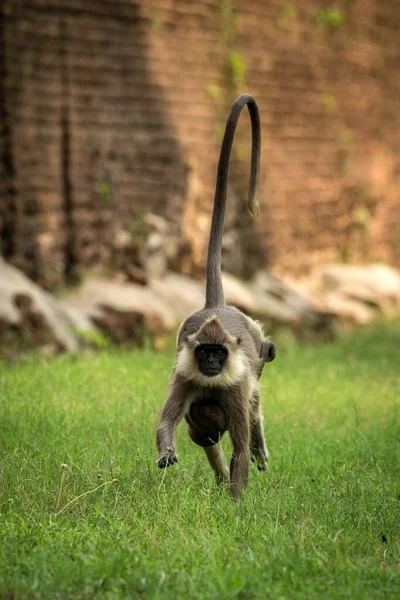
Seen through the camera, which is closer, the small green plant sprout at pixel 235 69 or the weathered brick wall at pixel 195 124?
the weathered brick wall at pixel 195 124

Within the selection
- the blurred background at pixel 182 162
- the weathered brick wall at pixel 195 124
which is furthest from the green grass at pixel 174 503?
the weathered brick wall at pixel 195 124

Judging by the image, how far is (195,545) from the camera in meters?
4.59

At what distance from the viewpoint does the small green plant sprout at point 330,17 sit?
1619 centimetres

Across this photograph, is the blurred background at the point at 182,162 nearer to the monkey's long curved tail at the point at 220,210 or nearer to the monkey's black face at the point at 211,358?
the monkey's long curved tail at the point at 220,210

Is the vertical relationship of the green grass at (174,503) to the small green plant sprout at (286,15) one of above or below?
below

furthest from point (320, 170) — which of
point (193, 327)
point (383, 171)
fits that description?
point (193, 327)

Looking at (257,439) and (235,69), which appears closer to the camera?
Result: (257,439)

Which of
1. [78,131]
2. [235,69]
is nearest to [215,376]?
[78,131]

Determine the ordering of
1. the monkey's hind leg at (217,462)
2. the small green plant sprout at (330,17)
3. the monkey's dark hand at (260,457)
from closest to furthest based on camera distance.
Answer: the monkey's hind leg at (217,462) → the monkey's dark hand at (260,457) → the small green plant sprout at (330,17)

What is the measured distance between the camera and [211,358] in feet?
18.3

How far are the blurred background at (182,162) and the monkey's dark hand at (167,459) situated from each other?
4666 mm

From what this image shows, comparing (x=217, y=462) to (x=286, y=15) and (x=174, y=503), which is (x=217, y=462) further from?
(x=286, y=15)

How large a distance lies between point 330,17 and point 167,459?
12.2 m

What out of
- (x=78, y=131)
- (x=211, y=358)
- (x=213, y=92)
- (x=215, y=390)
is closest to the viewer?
(x=211, y=358)
